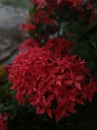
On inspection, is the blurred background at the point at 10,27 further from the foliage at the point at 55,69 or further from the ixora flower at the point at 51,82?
the ixora flower at the point at 51,82

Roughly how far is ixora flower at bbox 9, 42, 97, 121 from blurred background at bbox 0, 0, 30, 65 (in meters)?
1.76

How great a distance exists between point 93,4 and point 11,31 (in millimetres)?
1897

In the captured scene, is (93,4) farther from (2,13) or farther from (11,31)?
(2,13)

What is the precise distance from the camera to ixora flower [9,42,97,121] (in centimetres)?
199

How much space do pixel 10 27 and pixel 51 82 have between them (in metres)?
2.59

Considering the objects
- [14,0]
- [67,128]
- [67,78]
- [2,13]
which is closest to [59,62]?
[67,78]

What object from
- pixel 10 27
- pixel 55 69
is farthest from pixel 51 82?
pixel 10 27

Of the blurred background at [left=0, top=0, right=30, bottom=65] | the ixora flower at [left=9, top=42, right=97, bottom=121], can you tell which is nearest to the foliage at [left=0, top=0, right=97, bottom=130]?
the ixora flower at [left=9, top=42, right=97, bottom=121]

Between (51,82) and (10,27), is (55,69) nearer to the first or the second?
(51,82)

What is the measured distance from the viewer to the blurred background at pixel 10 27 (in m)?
4.00

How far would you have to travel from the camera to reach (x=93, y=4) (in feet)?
8.80

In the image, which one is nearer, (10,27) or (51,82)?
(51,82)

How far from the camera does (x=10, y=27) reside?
442 cm

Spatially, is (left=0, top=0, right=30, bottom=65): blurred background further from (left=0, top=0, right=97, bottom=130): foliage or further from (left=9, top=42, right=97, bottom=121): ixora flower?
(left=9, top=42, right=97, bottom=121): ixora flower
